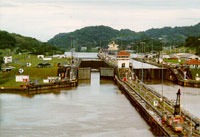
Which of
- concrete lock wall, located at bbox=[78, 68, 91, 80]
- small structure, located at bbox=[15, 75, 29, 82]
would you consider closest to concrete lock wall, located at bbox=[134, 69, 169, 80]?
concrete lock wall, located at bbox=[78, 68, 91, 80]

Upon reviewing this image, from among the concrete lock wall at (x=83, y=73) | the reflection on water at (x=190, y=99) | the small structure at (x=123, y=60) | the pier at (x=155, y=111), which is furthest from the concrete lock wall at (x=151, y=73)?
the pier at (x=155, y=111)

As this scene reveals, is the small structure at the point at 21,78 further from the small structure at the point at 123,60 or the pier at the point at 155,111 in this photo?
the small structure at the point at 123,60

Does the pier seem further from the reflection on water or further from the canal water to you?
the reflection on water

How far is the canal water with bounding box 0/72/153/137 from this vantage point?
1304 inches

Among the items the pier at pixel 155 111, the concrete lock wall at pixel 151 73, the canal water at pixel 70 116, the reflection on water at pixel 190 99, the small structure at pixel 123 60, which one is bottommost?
the canal water at pixel 70 116

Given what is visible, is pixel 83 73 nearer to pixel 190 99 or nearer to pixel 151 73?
pixel 151 73

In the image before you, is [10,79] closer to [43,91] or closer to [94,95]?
[43,91]

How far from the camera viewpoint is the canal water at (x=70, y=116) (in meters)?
33.1

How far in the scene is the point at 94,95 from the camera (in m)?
54.8

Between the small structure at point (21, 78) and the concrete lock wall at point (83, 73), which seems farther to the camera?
the concrete lock wall at point (83, 73)

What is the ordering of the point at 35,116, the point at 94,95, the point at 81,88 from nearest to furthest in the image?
the point at 35,116, the point at 94,95, the point at 81,88

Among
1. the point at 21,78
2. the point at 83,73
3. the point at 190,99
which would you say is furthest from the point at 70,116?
the point at 83,73

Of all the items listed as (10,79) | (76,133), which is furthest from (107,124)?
(10,79)

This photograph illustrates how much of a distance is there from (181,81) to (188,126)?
3860 centimetres
